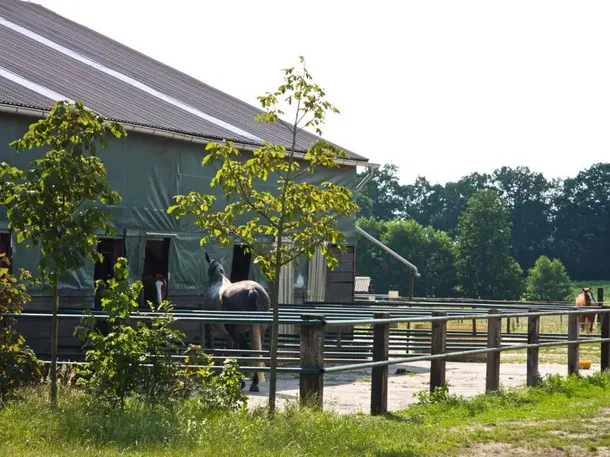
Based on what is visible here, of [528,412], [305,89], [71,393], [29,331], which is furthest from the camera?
[29,331]

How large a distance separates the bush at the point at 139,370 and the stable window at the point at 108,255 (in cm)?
1062

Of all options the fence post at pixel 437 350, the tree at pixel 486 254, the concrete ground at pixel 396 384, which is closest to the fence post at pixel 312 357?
the concrete ground at pixel 396 384

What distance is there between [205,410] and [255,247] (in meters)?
1.73

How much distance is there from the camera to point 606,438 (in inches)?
502

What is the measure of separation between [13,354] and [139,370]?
156cm

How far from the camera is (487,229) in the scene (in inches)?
4850

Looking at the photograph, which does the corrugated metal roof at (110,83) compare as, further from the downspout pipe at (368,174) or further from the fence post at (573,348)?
the fence post at (573,348)

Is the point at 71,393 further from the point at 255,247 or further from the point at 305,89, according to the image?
the point at 305,89

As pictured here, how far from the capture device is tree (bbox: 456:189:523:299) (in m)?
118

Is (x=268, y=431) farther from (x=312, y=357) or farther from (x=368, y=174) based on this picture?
(x=368, y=174)

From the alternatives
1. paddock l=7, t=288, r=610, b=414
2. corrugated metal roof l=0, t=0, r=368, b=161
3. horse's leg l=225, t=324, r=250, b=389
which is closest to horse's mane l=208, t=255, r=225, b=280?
paddock l=7, t=288, r=610, b=414

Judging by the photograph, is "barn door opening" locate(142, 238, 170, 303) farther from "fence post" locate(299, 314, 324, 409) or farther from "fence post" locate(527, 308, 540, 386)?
"fence post" locate(299, 314, 324, 409)

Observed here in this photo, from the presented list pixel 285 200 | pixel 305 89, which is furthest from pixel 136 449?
pixel 305 89

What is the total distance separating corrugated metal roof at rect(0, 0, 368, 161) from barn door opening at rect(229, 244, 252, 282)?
2.66 metres
